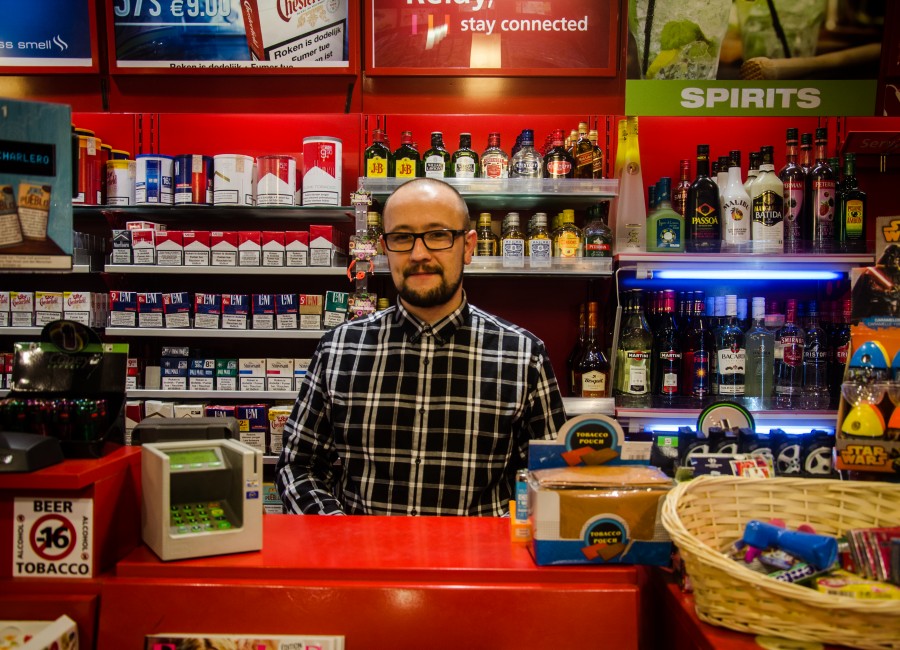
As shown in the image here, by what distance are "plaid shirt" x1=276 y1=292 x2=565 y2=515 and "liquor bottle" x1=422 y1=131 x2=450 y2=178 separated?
1.37 meters

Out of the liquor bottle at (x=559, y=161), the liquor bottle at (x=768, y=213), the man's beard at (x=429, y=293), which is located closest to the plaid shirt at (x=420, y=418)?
the man's beard at (x=429, y=293)

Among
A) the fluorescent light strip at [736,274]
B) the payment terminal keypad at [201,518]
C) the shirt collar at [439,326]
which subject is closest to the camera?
the payment terminal keypad at [201,518]

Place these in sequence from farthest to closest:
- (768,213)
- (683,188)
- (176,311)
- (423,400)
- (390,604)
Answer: (683,188), (176,311), (768,213), (423,400), (390,604)

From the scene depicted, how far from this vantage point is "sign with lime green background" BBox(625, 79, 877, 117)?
11.9 feet

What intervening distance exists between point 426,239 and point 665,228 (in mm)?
1731

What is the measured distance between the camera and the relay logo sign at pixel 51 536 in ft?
4.01

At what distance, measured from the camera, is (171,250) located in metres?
3.30

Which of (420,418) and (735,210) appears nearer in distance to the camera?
(420,418)

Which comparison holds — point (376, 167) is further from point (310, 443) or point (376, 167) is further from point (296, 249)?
point (310, 443)

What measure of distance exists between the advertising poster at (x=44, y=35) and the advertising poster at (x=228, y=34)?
0.22 m

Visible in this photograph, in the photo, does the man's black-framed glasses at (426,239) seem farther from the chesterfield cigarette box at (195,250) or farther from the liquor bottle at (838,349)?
the liquor bottle at (838,349)

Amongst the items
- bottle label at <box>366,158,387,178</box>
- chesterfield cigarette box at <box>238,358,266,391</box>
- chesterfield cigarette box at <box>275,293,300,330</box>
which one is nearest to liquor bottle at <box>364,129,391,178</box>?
bottle label at <box>366,158,387,178</box>

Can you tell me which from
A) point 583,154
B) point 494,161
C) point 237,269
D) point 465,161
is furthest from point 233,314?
point 583,154

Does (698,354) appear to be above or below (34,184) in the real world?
A: below
